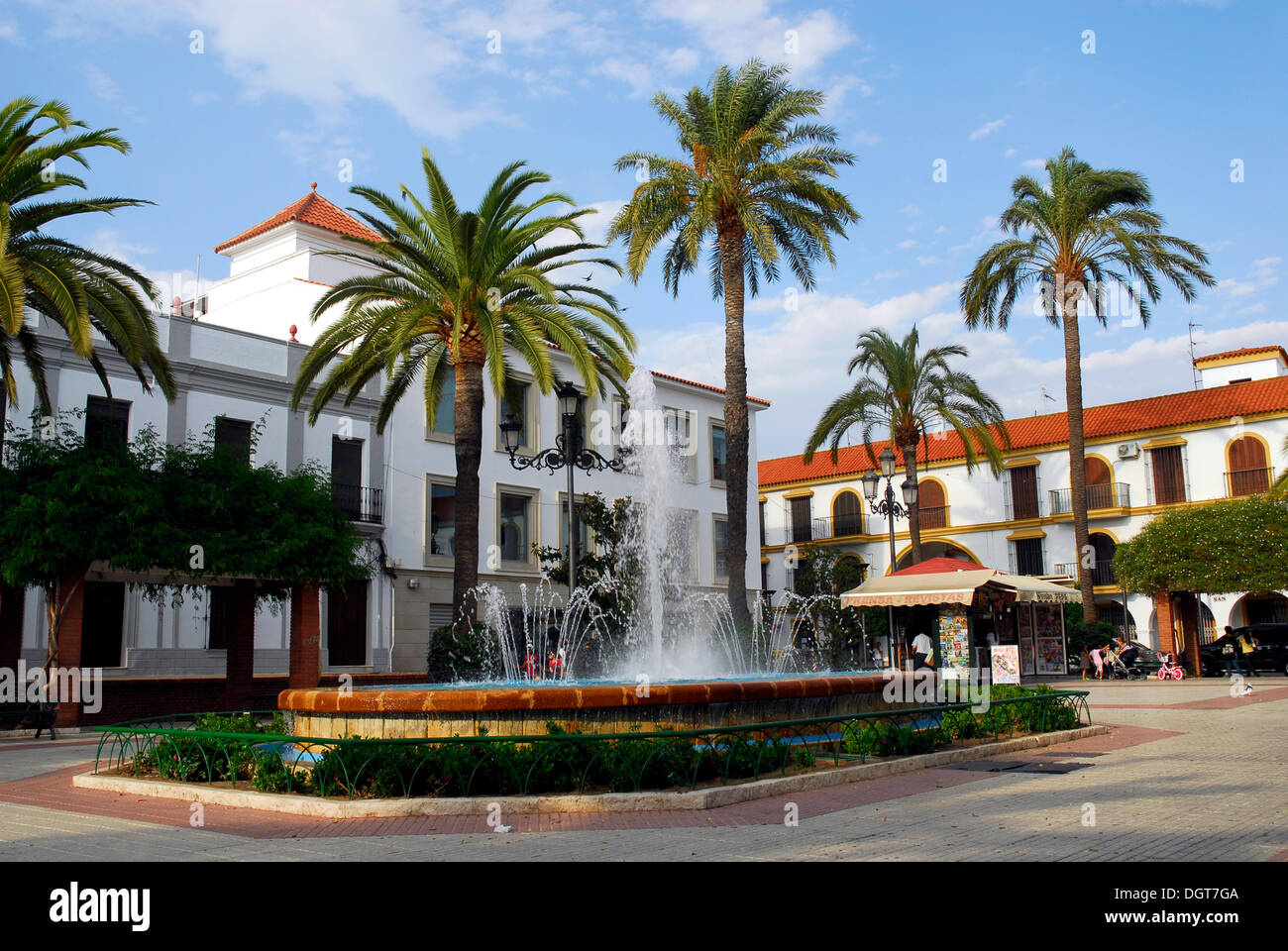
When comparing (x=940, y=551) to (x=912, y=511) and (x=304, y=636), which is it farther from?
(x=304, y=636)

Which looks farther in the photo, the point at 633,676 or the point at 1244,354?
the point at 1244,354

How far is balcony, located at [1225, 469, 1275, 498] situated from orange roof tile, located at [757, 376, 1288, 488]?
6.91 feet

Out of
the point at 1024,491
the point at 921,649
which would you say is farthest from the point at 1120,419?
the point at 921,649

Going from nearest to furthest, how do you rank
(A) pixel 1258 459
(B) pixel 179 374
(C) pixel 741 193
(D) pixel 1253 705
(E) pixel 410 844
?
(E) pixel 410 844 → (D) pixel 1253 705 → (C) pixel 741 193 → (B) pixel 179 374 → (A) pixel 1258 459

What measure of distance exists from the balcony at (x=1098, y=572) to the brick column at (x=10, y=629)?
118 feet

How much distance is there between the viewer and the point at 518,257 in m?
20.3

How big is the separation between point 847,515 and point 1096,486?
38.0 ft

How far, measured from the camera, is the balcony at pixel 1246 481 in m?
39.2

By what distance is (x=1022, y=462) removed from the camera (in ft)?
151

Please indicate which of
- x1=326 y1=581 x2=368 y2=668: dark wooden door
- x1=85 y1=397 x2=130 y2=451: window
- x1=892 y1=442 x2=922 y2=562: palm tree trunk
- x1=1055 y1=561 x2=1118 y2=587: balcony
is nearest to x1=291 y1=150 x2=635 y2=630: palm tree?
x1=85 y1=397 x2=130 y2=451: window
